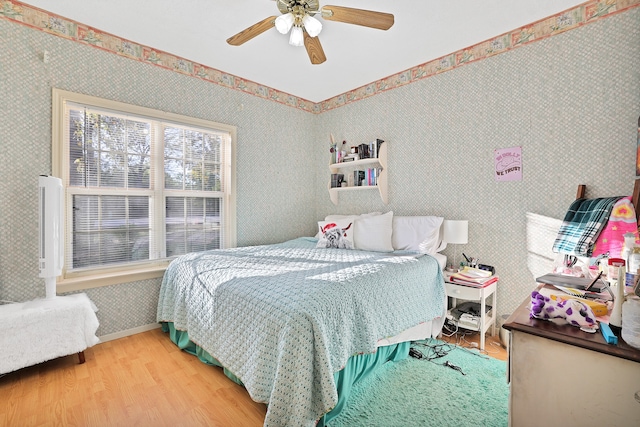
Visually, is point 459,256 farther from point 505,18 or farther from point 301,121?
point 301,121

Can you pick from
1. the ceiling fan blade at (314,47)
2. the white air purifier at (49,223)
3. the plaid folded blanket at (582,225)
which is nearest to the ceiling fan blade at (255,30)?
the ceiling fan blade at (314,47)

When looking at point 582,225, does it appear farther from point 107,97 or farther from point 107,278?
point 107,97

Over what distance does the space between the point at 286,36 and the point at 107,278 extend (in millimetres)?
2566

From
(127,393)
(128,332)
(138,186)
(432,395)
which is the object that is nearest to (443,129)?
(432,395)

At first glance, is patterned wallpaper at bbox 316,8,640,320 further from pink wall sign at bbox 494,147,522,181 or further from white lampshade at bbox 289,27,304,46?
white lampshade at bbox 289,27,304,46

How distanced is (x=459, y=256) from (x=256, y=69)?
9.29 feet

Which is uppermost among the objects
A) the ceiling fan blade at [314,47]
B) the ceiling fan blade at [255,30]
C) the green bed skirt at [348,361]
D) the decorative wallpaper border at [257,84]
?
the decorative wallpaper border at [257,84]

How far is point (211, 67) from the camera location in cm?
311

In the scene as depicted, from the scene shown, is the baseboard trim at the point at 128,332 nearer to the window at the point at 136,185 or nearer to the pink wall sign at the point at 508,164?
the window at the point at 136,185

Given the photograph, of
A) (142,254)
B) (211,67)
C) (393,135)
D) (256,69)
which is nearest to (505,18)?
(393,135)

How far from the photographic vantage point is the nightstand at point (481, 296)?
2348mm

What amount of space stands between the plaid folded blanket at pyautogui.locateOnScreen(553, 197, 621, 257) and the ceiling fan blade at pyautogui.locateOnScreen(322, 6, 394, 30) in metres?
1.83

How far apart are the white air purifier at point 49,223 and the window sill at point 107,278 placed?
0.27 meters

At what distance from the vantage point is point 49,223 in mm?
2055
